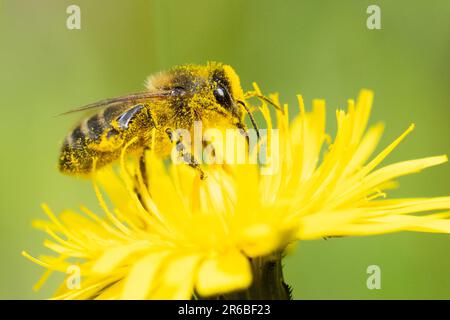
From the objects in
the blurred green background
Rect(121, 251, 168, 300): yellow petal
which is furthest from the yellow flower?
the blurred green background

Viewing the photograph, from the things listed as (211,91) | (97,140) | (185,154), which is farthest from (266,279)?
(97,140)

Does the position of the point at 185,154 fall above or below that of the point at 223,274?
above

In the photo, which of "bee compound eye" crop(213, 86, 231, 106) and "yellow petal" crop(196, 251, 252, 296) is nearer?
"yellow petal" crop(196, 251, 252, 296)

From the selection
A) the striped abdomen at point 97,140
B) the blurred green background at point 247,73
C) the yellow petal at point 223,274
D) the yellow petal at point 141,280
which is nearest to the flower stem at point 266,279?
the yellow petal at point 223,274

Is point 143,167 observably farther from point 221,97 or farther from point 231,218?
point 231,218

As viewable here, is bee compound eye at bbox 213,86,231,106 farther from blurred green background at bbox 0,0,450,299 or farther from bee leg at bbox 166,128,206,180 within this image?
blurred green background at bbox 0,0,450,299

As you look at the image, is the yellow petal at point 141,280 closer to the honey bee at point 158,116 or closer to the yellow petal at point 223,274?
the yellow petal at point 223,274

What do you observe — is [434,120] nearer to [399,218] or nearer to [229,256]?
[399,218]
